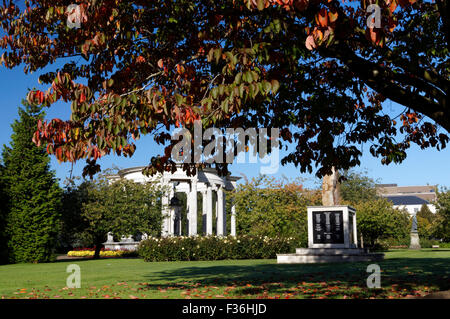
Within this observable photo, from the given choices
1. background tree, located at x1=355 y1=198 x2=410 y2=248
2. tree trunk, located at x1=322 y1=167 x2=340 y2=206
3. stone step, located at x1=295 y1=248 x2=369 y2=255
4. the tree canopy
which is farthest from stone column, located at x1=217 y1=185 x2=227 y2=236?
the tree canopy

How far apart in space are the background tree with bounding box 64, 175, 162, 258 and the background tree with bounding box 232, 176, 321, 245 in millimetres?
9895

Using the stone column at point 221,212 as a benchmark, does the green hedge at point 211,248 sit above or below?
below

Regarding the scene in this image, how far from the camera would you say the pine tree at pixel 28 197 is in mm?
30188

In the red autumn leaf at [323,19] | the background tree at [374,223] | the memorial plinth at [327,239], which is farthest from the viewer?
the background tree at [374,223]

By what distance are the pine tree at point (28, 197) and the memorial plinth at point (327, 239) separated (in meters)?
17.4

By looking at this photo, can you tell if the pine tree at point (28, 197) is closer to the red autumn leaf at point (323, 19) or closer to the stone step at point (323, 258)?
the stone step at point (323, 258)

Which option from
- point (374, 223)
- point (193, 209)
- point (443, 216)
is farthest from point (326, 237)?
point (443, 216)

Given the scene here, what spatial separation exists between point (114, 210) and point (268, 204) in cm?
1549

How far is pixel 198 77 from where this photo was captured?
29.6 feet

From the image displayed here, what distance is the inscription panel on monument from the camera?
24.2 meters

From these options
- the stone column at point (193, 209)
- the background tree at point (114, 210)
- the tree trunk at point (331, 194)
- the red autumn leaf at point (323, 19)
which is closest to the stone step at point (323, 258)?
the tree trunk at point (331, 194)

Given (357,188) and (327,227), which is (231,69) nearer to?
(327,227)

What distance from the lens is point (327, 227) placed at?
24391 millimetres
